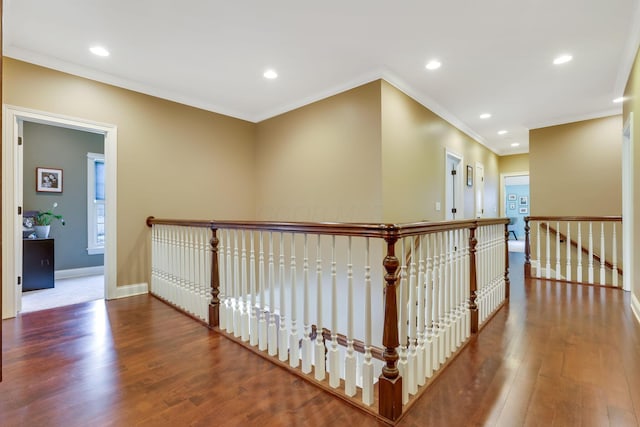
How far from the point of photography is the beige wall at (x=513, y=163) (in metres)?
8.00

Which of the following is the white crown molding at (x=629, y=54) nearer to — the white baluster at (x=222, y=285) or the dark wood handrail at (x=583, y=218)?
the dark wood handrail at (x=583, y=218)

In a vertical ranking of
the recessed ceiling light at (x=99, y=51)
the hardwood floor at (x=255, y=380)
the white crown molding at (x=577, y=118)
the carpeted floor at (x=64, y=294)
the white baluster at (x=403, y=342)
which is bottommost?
the hardwood floor at (x=255, y=380)

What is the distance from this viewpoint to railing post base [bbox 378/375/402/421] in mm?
1598

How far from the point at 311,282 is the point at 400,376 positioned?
2.46 m

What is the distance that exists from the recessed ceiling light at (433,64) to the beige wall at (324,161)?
1.87 feet

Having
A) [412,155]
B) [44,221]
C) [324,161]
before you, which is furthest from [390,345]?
[44,221]

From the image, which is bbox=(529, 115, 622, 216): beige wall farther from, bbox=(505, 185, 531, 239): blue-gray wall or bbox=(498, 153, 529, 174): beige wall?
bbox=(505, 185, 531, 239): blue-gray wall

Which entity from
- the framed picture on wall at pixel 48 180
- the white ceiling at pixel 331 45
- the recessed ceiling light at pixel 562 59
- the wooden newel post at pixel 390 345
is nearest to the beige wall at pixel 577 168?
the white ceiling at pixel 331 45

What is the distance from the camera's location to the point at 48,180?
497 cm

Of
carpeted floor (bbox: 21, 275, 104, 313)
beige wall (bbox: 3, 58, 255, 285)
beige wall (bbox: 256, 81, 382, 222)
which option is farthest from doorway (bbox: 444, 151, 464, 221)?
carpeted floor (bbox: 21, 275, 104, 313)

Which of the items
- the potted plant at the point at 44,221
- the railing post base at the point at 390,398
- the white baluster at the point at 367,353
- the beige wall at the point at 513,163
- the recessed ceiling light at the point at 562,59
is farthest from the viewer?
the beige wall at the point at 513,163

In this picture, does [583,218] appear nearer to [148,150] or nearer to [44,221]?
[148,150]

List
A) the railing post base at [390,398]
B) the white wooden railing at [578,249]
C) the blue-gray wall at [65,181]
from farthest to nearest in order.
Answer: the blue-gray wall at [65,181]
the white wooden railing at [578,249]
the railing post base at [390,398]

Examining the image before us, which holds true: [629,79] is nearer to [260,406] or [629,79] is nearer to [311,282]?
[311,282]
